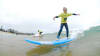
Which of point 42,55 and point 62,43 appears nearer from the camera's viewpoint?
point 42,55

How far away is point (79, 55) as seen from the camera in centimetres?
379

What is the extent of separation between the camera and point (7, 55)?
3.76 meters

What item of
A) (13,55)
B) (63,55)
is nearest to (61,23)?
(63,55)

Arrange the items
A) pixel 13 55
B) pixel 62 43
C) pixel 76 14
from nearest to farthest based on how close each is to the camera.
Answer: pixel 13 55, pixel 62 43, pixel 76 14

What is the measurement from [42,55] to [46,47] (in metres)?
1.41

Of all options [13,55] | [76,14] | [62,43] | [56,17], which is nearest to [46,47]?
[62,43]

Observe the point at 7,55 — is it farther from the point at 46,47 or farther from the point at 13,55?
the point at 46,47

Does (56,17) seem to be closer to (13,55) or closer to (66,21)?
(66,21)

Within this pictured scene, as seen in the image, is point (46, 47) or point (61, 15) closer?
point (46, 47)

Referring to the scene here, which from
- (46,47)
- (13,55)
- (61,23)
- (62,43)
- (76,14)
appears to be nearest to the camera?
(13,55)

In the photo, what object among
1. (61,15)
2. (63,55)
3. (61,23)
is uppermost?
(61,15)

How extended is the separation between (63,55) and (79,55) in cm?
60

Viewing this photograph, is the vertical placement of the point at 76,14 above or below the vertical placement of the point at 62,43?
above

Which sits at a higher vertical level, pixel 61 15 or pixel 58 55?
pixel 61 15
